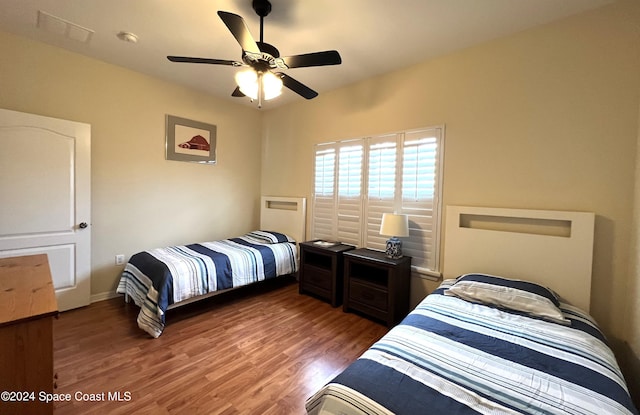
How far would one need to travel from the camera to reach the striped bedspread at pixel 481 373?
940 millimetres

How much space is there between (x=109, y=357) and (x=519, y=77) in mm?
3971

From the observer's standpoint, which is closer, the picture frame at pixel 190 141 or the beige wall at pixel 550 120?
the beige wall at pixel 550 120

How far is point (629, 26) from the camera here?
1759 millimetres

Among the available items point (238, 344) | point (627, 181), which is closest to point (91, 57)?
point (238, 344)

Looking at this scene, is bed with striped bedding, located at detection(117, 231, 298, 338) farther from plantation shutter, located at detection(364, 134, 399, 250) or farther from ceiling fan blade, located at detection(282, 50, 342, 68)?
ceiling fan blade, located at detection(282, 50, 342, 68)

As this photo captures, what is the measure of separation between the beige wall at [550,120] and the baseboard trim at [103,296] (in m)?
3.50

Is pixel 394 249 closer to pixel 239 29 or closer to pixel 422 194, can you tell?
pixel 422 194

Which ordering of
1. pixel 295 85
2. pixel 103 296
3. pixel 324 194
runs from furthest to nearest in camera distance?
1. pixel 324 194
2. pixel 103 296
3. pixel 295 85

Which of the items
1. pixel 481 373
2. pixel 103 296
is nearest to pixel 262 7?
pixel 481 373

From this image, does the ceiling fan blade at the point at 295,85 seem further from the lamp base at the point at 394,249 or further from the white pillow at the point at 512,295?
the white pillow at the point at 512,295

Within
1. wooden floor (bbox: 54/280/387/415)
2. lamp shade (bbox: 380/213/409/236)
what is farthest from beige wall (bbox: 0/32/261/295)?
lamp shade (bbox: 380/213/409/236)

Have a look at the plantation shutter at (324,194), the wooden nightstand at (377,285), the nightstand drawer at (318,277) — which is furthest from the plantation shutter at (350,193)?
the nightstand drawer at (318,277)

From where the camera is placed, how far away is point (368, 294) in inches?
103

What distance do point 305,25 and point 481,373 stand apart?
2.57 meters
